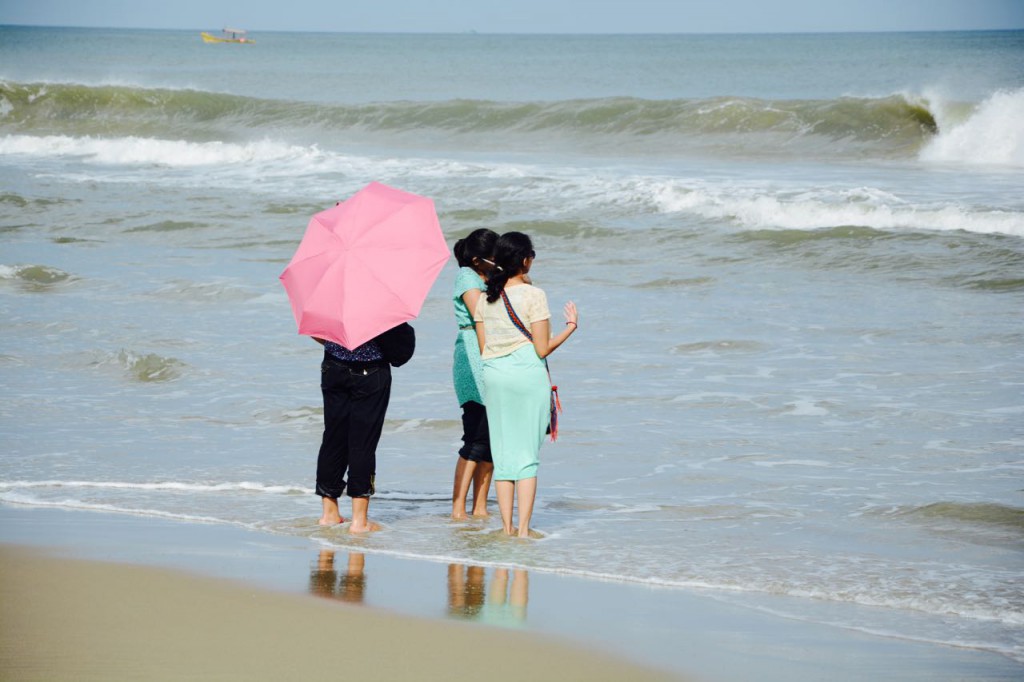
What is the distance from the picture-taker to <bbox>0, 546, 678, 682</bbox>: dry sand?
12.8 feet

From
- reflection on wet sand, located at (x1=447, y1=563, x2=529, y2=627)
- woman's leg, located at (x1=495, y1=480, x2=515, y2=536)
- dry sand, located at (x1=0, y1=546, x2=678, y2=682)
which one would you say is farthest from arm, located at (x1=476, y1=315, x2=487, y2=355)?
dry sand, located at (x1=0, y1=546, x2=678, y2=682)

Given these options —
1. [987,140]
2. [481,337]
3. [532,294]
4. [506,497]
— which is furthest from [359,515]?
[987,140]

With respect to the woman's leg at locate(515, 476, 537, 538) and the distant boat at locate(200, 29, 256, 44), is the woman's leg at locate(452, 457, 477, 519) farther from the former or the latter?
the distant boat at locate(200, 29, 256, 44)

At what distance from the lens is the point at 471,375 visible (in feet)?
19.9

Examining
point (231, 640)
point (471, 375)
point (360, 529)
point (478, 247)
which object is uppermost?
point (478, 247)

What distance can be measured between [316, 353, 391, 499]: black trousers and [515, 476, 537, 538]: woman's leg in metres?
0.73

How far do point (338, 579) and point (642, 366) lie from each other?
16.0ft

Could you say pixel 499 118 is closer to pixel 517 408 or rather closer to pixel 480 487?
pixel 480 487

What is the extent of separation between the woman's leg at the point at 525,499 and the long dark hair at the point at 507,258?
0.90m

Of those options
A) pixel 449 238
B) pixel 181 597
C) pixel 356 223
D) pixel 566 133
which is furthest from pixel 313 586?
pixel 566 133

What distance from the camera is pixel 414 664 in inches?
158

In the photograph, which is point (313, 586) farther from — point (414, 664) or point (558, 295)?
point (558, 295)

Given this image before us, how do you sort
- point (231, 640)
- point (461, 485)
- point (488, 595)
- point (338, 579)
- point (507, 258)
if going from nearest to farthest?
1. point (231, 640)
2. point (488, 595)
3. point (338, 579)
4. point (507, 258)
5. point (461, 485)

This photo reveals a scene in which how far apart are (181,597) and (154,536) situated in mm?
1047
